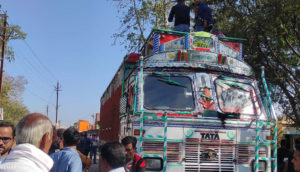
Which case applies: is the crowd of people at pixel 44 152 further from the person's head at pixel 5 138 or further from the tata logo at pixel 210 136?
the tata logo at pixel 210 136

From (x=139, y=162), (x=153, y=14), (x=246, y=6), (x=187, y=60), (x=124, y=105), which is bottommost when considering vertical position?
(x=139, y=162)

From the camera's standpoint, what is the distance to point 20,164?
199 cm

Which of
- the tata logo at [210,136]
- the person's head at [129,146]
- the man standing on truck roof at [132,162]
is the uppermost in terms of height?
the tata logo at [210,136]

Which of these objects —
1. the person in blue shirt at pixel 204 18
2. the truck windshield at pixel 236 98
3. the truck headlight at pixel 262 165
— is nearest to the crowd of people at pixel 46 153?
the truck headlight at pixel 262 165

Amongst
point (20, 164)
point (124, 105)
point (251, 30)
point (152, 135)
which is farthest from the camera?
point (251, 30)

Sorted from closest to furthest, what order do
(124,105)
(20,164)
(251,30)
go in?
(20,164), (124,105), (251,30)

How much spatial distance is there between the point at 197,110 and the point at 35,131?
4186 millimetres

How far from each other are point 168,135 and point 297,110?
274 inches

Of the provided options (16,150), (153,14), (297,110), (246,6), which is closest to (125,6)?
(153,14)

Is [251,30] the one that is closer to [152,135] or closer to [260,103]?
[260,103]

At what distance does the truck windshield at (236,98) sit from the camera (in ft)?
20.9

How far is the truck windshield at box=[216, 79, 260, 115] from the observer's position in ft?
20.9

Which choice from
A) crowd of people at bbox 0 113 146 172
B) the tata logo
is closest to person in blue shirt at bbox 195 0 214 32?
the tata logo

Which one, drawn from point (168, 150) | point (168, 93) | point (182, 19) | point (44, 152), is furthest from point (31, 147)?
point (182, 19)
